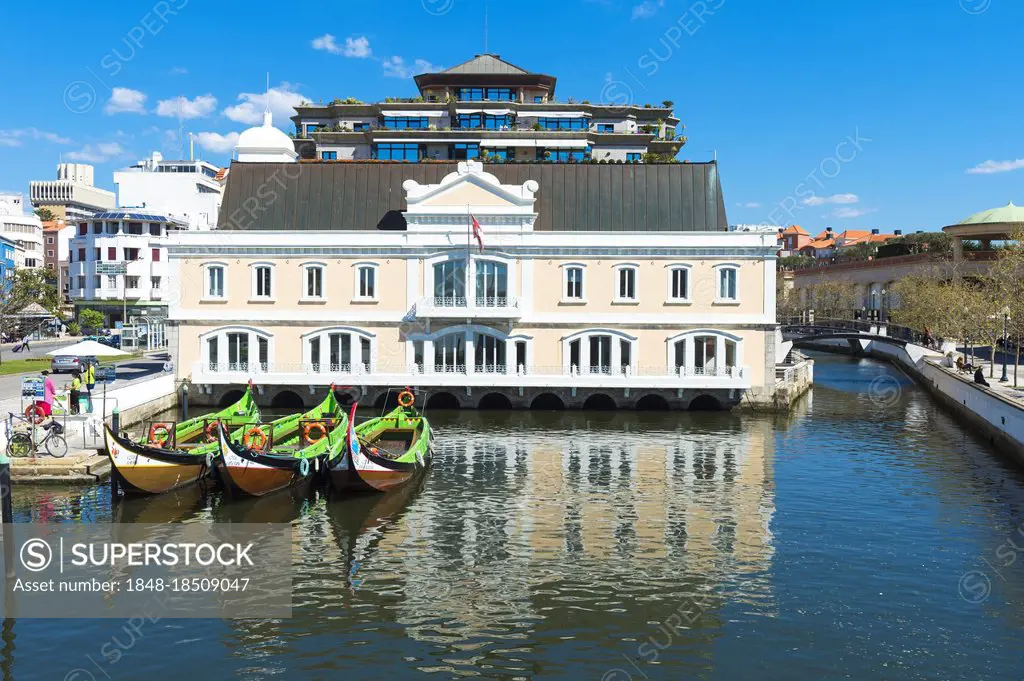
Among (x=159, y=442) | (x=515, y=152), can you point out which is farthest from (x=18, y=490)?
(x=515, y=152)

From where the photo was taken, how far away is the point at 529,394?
181ft

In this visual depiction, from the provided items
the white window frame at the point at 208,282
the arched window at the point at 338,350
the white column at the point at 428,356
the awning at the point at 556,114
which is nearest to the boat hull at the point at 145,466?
the arched window at the point at 338,350

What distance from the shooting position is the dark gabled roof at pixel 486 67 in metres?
93.8

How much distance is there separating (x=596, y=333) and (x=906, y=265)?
8756 centimetres

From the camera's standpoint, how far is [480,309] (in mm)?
54250

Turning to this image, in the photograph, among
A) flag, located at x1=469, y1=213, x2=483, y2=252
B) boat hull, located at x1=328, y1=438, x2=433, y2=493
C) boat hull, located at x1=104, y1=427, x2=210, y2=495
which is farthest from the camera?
flag, located at x1=469, y1=213, x2=483, y2=252

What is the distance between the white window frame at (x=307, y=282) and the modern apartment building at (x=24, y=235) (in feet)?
323

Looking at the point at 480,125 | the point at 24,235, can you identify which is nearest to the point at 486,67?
the point at 480,125

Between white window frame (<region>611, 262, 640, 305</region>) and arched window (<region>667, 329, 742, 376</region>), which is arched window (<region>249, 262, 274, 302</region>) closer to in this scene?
white window frame (<region>611, 262, 640, 305</region>)

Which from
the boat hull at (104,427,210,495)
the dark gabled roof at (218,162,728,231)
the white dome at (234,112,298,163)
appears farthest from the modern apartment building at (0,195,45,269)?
the boat hull at (104,427,210,495)

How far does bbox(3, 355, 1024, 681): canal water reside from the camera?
20.1m

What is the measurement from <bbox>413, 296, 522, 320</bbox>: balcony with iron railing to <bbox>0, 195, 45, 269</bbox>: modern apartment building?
104984 mm

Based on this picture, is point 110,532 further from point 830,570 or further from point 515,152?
point 515,152

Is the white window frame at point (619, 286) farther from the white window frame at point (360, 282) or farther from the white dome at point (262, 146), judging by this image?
the white dome at point (262, 146)
